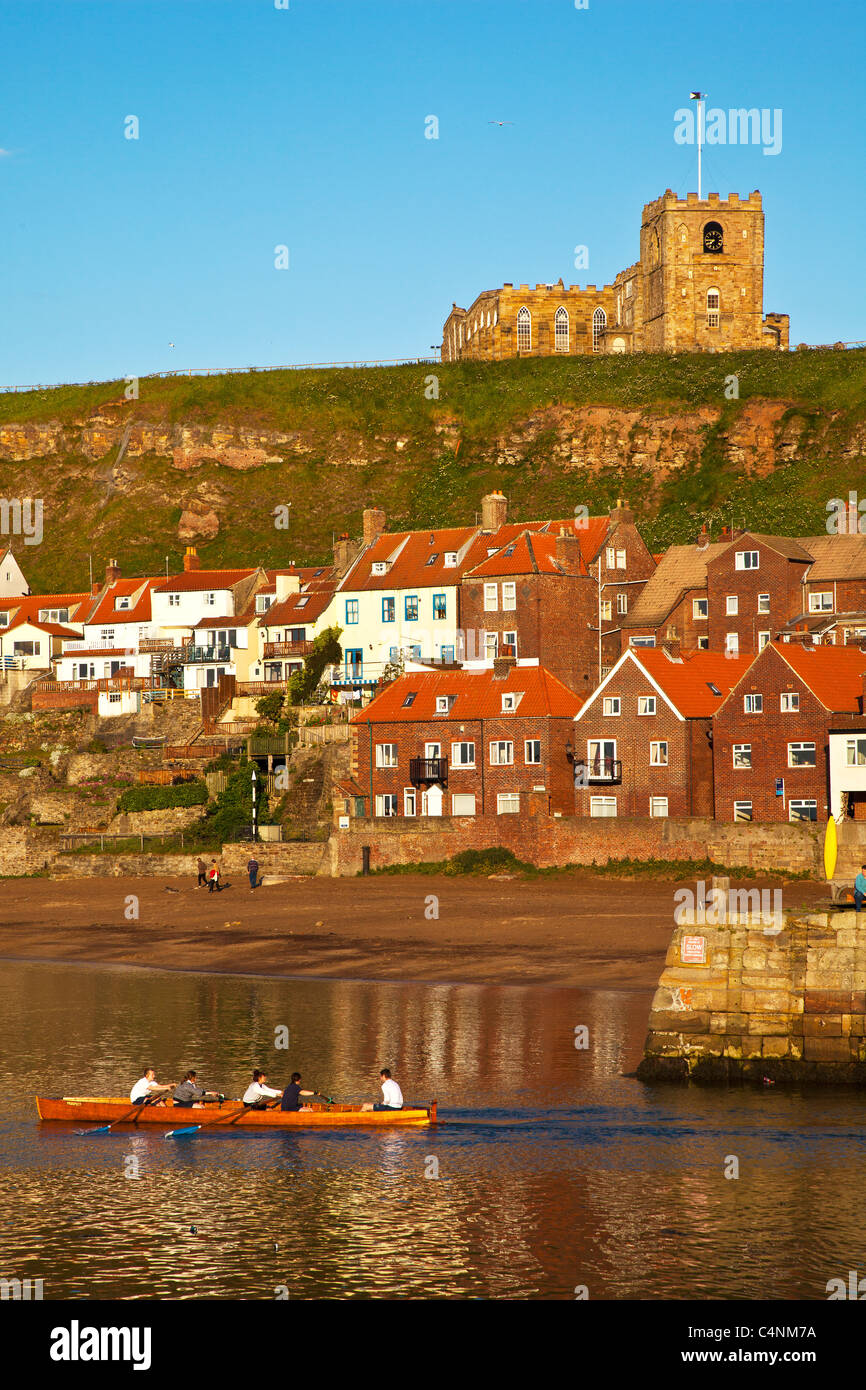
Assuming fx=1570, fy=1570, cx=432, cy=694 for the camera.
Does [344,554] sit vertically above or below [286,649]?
above

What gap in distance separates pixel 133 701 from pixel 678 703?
37.3 metres

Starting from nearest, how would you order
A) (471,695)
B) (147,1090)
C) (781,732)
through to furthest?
(147,1090), (781,732), (471,695)

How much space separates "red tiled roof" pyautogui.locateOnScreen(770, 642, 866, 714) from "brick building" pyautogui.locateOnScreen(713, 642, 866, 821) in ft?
0.14

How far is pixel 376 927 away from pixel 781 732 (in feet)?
59.8

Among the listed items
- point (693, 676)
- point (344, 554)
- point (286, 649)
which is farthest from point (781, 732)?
point (344, 554)

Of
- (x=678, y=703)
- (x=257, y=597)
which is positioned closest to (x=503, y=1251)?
(x=678, y=703)

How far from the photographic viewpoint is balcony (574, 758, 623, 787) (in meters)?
67.3

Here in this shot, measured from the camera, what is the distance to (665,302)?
14512 cm

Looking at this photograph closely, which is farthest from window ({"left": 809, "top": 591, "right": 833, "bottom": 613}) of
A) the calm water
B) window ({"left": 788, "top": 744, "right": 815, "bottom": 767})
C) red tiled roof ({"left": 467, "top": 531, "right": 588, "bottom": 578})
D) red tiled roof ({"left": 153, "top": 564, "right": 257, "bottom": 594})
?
red tiled roof ({"left": 153, "top": 564, "right": 257, "bottom": 594})

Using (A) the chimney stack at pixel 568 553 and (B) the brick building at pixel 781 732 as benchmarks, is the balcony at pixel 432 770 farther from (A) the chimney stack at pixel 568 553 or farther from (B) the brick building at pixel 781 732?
(A) the chimney stack at pixel 568 553

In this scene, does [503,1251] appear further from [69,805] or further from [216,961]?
[69,805]

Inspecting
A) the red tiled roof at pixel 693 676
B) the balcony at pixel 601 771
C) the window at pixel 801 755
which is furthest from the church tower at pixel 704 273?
the window at pixel 801 755

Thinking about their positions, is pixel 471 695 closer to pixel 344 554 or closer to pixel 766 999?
pixel 344 554
